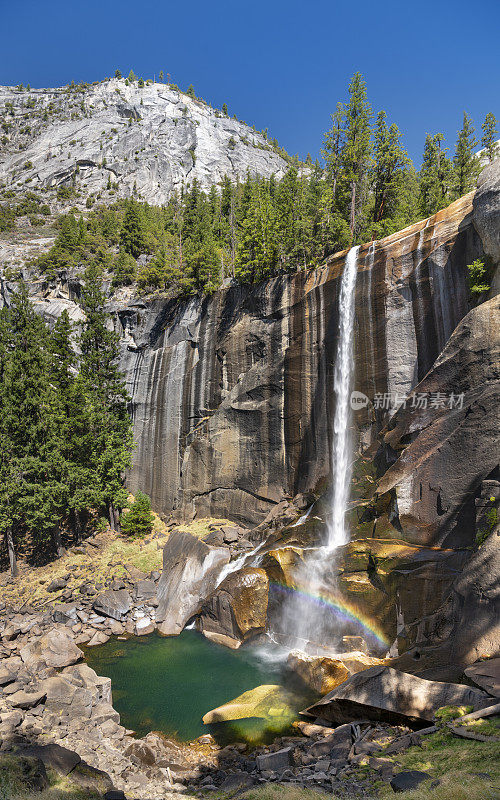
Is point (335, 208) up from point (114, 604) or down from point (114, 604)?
up

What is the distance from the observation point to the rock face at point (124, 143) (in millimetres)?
91812

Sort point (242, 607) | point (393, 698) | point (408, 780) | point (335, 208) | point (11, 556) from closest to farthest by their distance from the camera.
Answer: point (408, 780) → point (393, 698) → point (242, 607) → point (11, 556) → point (335, 208)


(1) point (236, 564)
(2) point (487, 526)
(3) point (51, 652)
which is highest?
(2) point (487, 526)

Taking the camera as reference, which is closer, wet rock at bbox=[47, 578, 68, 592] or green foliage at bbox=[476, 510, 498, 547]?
green foliage at bbox=[476, 510, 498, 547]

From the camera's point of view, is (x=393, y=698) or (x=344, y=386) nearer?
(x=393, y=698)

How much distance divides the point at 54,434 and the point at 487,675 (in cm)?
2488

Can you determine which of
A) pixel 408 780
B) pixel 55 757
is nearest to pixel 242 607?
pixel 55 757

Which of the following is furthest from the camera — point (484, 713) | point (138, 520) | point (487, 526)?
point (138, 520)

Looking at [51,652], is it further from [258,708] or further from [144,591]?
[258,708]

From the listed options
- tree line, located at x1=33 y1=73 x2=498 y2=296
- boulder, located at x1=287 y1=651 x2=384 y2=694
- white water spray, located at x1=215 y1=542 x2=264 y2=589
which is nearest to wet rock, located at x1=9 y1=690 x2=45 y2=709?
boulder, located at x1=287 y1=651 x2=384 y2=694

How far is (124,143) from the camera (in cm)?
9800

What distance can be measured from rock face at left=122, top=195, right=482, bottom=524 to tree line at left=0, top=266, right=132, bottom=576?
15.8 ft

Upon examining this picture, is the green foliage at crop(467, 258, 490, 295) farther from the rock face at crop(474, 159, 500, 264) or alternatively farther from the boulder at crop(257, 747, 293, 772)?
the boulder at crop(257, 747, 293, 772)

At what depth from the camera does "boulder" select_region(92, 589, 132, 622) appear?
2111cm
